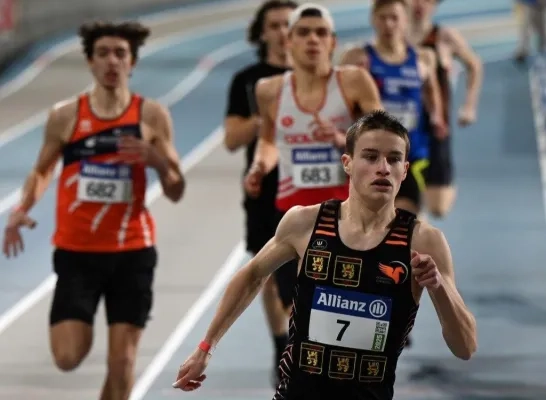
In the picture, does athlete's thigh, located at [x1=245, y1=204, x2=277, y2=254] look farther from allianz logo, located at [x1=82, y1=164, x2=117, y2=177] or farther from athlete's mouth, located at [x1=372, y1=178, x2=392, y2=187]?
athlete's mouth, located at [x1=372, y1=178, x2=392, y2=187]

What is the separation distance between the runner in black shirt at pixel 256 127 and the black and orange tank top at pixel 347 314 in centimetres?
346

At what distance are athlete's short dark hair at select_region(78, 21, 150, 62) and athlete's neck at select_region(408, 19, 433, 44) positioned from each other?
3575mm

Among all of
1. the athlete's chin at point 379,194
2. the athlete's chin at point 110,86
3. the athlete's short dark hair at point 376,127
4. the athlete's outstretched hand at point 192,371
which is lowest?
the athlete's outstretched hand at point 192,371

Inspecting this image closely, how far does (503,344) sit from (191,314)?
2.11 m

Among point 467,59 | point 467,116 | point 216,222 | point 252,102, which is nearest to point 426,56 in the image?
point 467,116

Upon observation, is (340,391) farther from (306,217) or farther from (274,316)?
(274,316)

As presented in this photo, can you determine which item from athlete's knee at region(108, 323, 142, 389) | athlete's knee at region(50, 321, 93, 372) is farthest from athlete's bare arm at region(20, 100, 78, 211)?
athlete's knee at region(108, 323, 142, 389)

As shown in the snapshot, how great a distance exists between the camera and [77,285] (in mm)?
7176

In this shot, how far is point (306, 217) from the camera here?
16.6 ft

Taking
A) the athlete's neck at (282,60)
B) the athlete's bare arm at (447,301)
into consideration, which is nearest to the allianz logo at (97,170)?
the athlete's neck at (282,60)

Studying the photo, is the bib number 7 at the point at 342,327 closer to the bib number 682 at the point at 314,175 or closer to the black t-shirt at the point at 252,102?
the bib number 682 at the point at 314,175

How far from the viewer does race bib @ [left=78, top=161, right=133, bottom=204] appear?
24.0 feet

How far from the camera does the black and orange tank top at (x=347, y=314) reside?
16.1ft

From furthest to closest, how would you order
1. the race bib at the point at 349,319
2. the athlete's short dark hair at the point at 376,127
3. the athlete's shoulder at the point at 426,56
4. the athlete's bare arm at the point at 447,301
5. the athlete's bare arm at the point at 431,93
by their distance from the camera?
1. the athlete's shoulder at the point at 426,56
2. the athlete's bare arm at the point at 431,93
3. the race bib at the point at 349,319
4. the athlete's short dark hair at the point at 376,127
5. the athlete's bare arm at the point at 447,301
